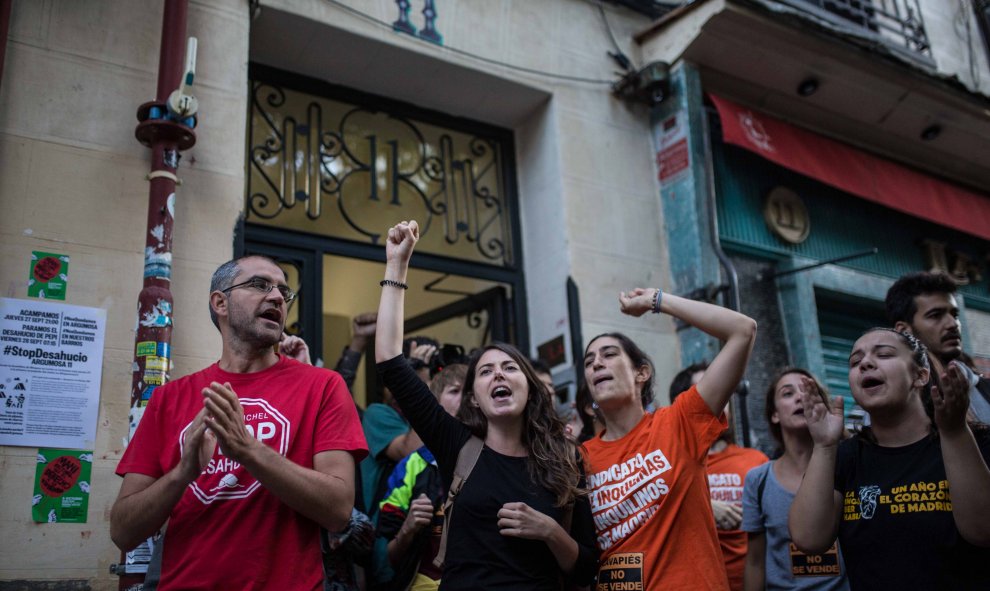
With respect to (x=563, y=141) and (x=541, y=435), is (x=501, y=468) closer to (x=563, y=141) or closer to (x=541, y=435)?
(x=541, y=435)

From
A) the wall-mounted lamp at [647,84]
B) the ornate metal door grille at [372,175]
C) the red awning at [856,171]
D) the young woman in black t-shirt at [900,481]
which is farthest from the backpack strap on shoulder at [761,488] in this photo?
the wall-mounted lamp at [647,84]

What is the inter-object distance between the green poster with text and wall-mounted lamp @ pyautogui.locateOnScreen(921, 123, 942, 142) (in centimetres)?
772

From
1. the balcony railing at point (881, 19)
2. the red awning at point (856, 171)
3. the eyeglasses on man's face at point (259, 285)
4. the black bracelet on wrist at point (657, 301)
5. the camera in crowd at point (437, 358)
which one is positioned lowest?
the black bracelet on wrist at point (657, 301)

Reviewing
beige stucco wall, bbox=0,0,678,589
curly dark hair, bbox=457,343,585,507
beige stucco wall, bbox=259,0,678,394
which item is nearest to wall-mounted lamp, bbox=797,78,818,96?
beige stucco wall, bbox=259,0,678,394

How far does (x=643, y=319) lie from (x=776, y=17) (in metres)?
2.58

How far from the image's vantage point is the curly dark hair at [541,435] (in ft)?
10.5

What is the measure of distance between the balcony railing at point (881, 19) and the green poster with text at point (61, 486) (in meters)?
6.14

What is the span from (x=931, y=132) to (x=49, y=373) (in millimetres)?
7840

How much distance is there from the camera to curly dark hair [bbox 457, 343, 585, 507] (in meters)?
3.21

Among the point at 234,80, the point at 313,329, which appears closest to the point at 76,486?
the point at 313,329

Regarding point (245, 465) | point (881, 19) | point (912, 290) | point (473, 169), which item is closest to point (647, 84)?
point (473, 169)

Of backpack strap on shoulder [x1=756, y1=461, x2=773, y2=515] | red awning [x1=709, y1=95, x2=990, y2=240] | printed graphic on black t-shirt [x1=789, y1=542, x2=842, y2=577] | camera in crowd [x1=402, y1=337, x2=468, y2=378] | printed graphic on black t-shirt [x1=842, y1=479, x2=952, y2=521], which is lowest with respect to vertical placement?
printed graphic on black t-shirt [x1=789, y1=542, x2=842, y2=577]

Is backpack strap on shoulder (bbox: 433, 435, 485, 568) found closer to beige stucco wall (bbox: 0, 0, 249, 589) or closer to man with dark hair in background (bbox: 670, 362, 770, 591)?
man with dark hair in background (bbox: 670, 362, 770, 591)

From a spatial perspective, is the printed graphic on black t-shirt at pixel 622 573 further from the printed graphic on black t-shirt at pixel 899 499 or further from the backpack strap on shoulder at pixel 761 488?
the backpack strap on shoulder at pixel 761 488
